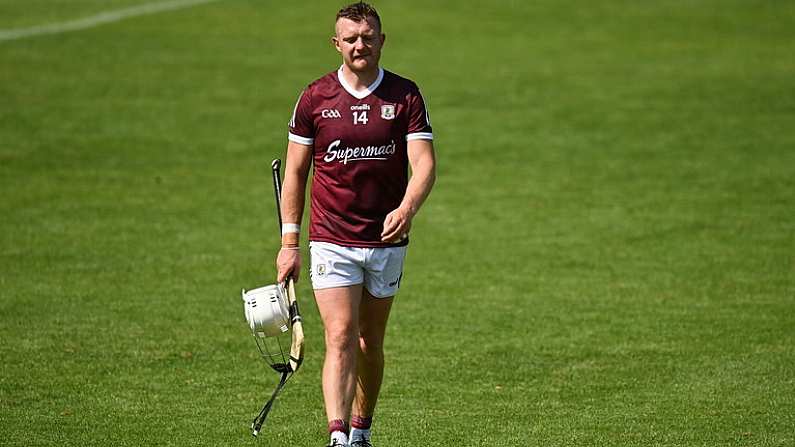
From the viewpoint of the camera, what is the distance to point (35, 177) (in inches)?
616

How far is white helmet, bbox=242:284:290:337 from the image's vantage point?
22.6 ft

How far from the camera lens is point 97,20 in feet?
86.2

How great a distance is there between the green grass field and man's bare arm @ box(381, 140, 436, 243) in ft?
5.30

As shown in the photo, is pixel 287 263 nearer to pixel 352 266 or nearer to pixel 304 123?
pixel 352 266

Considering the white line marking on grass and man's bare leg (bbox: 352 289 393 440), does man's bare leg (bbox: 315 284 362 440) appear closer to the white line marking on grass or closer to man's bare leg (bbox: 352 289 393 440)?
man's bare leg (bbox: 352 289 393 440)

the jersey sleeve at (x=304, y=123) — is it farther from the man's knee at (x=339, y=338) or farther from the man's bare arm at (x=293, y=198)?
the man's knee at (x=339, y=338)

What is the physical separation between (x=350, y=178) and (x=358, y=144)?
0.63ft

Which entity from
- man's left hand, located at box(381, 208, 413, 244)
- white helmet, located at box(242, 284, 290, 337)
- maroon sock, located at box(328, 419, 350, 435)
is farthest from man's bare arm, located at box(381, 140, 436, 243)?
maroon sock, located at box(328, 419, 350, 435)

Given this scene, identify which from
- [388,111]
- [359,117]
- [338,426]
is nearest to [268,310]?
[338,426]

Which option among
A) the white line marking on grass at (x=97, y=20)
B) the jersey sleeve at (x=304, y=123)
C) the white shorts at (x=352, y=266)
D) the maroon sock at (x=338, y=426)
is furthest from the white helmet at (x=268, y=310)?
the white line marking on grass at (x=97, y=20)

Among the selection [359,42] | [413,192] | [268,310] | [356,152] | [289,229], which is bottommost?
[268,310]

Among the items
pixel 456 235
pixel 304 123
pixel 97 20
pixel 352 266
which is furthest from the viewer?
pixel 97 20

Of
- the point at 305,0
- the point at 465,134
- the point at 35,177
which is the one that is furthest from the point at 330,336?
the point at 305,0

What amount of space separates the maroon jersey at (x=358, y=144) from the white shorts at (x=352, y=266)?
0.05 metres
